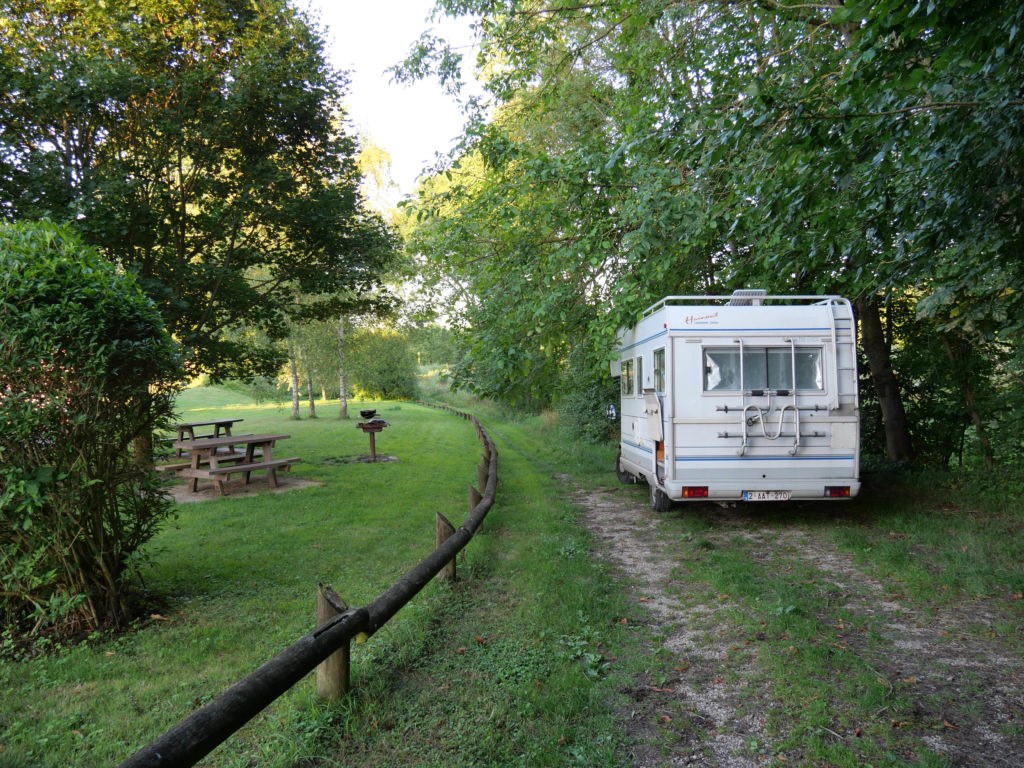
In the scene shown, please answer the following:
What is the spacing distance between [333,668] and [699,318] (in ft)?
20.6

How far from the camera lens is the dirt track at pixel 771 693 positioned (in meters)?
3.17

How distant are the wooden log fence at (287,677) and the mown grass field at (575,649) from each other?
29cm

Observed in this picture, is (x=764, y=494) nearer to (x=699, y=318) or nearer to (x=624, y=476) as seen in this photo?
(x=699, y=318)

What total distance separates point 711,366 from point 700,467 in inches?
53.6

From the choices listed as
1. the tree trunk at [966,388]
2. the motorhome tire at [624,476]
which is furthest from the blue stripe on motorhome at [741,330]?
the motorhome tire at [624,476]

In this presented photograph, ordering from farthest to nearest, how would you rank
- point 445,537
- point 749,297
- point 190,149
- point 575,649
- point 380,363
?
point 380,363
point 190,149
point 749,297
point 445,537
point 575,649

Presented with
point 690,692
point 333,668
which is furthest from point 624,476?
point 333,668

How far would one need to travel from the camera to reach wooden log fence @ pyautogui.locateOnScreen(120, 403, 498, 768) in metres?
2.33

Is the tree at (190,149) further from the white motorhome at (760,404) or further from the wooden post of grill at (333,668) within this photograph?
the white motorhome at (760,404)

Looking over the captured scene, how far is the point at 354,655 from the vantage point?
4203mm

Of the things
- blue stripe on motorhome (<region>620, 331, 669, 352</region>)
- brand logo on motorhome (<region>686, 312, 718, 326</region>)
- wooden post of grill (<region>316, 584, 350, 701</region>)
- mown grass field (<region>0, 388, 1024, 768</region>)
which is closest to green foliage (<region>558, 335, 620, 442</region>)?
blue stripe on motorhome (<region>620, 331, 669, 352</region>)

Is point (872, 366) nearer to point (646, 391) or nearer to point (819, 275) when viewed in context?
point (819, 275)

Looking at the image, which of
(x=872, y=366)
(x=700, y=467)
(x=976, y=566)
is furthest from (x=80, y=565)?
(x=872, y=366)

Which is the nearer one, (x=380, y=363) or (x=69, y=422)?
(x=69, y=422)
